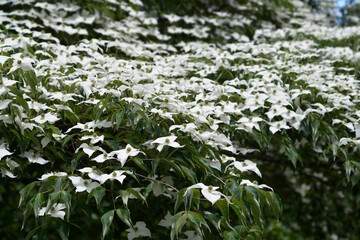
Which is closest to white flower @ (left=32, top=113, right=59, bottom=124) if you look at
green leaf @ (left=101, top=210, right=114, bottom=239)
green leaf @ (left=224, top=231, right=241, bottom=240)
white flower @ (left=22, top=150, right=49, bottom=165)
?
white flower @ (left=22, top=150, right=49, bottom=165)

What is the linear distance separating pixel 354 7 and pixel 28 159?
196 inches

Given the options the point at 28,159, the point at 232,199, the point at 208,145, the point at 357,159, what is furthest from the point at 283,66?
the point at 28,159

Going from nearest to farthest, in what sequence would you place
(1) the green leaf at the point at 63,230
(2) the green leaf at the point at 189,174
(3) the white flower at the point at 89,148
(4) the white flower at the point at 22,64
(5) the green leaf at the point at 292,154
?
(1) the green leaf at the point at 63,230 → (2) the green leaf at the point at 189,174 → (3) the white flower at the point at 89,148 → (4) the white flower at the point at 22,64 → (5) the green leaf at the point at 292,154

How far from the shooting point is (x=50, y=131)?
1757mm

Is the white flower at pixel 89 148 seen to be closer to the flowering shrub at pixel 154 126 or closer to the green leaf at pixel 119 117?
the flowering shrub at pixel 154 126

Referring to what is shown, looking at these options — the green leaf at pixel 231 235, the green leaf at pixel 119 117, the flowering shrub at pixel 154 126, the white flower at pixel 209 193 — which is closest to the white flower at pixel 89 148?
the flowering shrub at pixel 154 126

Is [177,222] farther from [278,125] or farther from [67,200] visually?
[278,125]

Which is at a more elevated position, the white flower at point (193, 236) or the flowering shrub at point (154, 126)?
the flowering shrub at point (154, 126)

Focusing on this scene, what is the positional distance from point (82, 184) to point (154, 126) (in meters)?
0.40

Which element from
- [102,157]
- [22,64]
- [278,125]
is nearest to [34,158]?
[102,157]

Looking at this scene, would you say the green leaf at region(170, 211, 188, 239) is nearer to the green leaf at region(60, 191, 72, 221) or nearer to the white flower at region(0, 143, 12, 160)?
the green leaf at region(60, 191, 72, 221)

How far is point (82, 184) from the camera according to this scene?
158 centimetres

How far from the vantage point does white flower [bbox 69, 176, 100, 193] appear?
1.55 metres

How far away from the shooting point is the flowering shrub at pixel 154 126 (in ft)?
5.18
